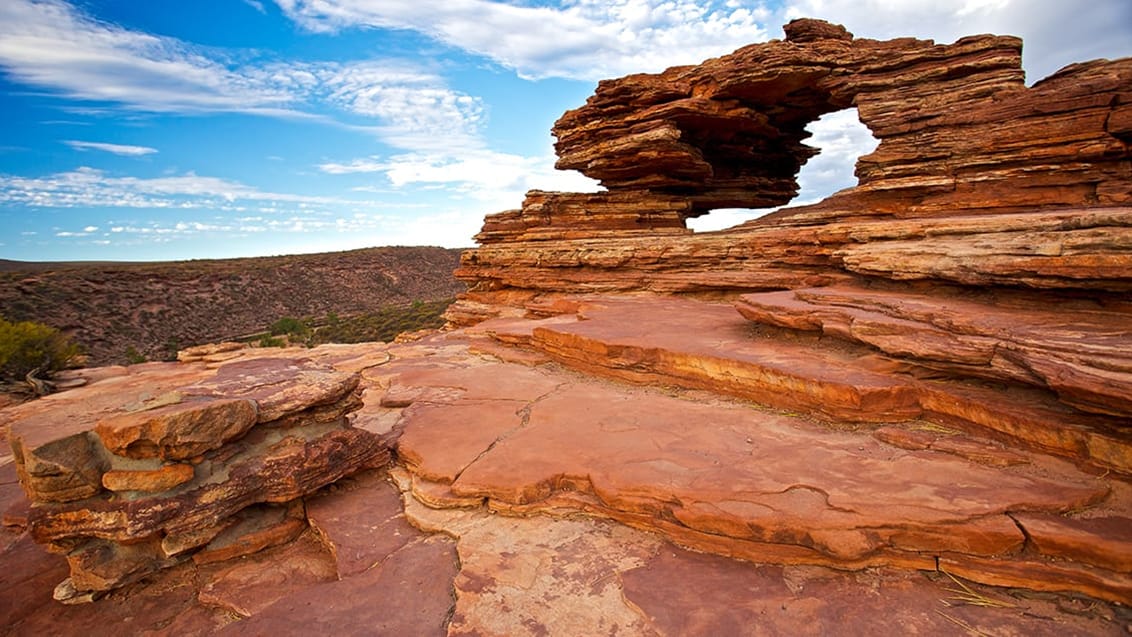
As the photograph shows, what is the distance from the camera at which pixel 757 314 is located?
7605 millimetres

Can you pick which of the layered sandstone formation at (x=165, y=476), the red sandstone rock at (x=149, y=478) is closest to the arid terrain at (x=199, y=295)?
the layered sandstone formation at (x=165, y=476)

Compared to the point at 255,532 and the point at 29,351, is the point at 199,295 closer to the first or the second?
the point at 29,351

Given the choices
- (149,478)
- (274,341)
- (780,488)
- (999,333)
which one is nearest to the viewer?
(780,488)

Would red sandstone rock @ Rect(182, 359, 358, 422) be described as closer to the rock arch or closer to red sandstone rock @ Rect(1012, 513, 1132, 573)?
red sandstone rock @ Rect(1012, 513, 1132, 573)

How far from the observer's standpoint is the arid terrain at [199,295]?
103 feet

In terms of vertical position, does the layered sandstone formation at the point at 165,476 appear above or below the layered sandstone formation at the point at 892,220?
below

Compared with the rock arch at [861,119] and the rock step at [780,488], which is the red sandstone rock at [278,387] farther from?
the rock arch at [861,119]

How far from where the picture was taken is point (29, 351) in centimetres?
1488

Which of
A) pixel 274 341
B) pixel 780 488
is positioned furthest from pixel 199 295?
pixel 780 488

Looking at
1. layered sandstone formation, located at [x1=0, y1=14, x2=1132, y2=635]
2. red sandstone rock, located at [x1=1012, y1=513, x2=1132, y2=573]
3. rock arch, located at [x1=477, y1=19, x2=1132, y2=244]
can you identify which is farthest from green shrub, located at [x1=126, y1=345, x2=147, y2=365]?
red sandstone rock, located at [x1=1012, y1=513, x2=1132, y2=573]

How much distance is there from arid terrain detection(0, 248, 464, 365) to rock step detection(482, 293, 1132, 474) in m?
30.7

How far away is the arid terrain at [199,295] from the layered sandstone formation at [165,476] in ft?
98.7

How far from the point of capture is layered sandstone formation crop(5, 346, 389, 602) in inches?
152

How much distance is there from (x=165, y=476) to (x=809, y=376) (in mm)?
6143
